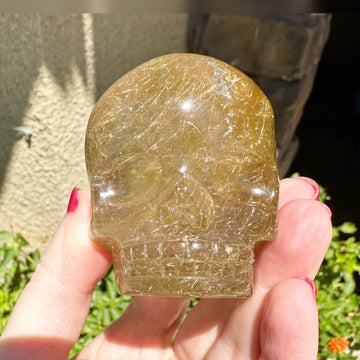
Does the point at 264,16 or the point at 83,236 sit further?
the point at 264,16

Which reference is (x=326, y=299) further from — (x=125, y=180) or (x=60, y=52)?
(x=60, y=52)

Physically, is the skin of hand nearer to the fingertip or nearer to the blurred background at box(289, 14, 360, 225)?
the fingertip

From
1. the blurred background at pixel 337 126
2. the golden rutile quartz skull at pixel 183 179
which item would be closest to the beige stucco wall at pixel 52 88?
the golden rutile quartz skull at pixel 183 179

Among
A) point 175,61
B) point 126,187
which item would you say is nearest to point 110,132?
point 126,187

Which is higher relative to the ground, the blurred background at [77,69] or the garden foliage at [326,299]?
the blurred background at [77,69]

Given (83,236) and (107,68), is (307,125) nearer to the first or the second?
(107,68)

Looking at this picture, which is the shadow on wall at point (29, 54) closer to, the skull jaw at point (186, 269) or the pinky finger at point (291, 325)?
the skull jaw at point (186, 269)
